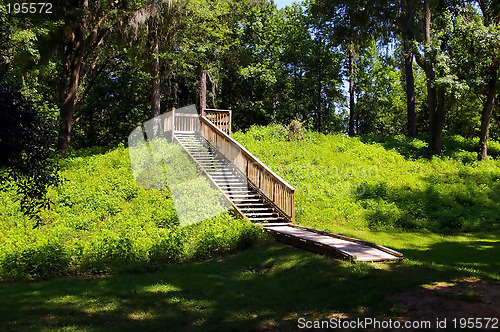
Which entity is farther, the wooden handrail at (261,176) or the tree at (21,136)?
the wooden handrail at (261,176)

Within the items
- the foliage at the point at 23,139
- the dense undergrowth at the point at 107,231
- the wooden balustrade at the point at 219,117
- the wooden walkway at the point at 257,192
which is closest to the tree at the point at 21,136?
the foliage at the point at 23,139

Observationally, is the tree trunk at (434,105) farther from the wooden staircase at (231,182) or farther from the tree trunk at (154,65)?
the tree trunk at (154,65)

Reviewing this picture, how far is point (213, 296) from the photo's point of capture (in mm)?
7570

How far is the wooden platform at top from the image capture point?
8789mm

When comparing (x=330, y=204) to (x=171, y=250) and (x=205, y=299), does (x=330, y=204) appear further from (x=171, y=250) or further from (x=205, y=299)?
(x=205, y=299)

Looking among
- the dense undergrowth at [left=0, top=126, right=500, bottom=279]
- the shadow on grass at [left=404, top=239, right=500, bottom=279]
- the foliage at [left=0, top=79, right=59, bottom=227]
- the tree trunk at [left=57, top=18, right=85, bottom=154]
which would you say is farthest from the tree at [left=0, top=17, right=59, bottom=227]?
the tree trunk at [left=57, top=18, right=85, bottom=154]

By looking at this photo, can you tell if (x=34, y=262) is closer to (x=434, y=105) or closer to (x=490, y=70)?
(x=434, y=105)

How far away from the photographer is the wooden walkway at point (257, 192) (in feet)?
31.7

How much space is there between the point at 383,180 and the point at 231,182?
6982 millimetres

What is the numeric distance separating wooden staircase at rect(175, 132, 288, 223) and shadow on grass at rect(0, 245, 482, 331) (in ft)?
14.5

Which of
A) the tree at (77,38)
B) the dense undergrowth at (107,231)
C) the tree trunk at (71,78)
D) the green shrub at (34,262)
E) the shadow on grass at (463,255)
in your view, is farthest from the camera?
the tree trunk at (71,78)

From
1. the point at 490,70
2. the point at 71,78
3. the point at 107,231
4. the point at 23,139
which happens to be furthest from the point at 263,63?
the point at 23,139

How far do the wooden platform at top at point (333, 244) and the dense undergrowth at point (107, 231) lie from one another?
972 mm

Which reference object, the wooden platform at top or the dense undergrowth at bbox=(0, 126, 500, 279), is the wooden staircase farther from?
the wooden platform at top
